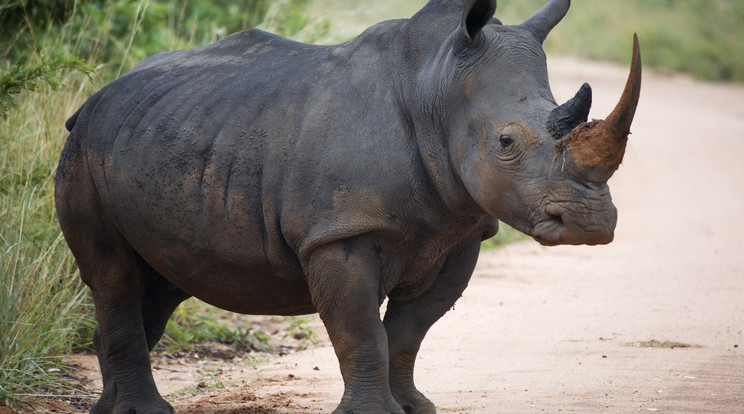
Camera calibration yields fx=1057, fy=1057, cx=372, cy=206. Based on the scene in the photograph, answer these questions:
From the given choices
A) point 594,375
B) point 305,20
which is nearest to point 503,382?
point 594,375

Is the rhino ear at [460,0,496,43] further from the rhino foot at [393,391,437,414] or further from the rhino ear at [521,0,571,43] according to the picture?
the rhino foot at [393,391,437,414]

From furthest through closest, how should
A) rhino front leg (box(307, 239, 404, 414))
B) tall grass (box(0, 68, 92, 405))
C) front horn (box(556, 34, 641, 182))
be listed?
1. tall grass (box(0, 68, 92, 405))
2. rhino front leg (box(307, 239, 404, 414))
3. front horn (box(556, 34, 641, 182))

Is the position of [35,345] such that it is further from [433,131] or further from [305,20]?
[305,20]

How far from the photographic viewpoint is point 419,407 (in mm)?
4719

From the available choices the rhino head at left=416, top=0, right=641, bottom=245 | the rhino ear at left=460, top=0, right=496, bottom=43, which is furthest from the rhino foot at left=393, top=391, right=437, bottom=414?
the rhino ear at left=460, top=0, right=496, bottom=43

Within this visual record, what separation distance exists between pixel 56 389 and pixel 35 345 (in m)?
0.26

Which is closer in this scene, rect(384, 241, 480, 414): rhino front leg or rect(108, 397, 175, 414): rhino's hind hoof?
rect(384, 241, 480, 414): rhino front leg

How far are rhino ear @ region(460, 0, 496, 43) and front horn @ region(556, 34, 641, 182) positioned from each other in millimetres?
639

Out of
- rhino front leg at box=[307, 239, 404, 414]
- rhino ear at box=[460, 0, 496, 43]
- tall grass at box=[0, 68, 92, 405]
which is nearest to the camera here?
rhino ear at box=[460, 0, 496, 43]

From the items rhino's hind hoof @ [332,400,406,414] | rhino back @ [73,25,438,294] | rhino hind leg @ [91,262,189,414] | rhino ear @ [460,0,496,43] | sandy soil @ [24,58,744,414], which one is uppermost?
rhino ear @ [460,0,496,43]

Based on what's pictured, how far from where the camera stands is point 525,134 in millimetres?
3838

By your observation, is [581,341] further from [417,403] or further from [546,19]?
[546,19]

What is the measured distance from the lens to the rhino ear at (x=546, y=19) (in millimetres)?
4312

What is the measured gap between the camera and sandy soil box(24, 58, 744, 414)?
5316 millimetres
